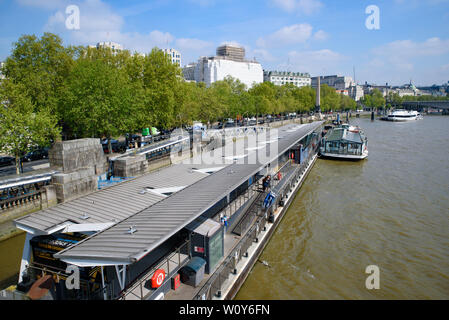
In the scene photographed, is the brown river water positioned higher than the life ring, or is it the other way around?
the life ring

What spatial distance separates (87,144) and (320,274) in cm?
1499

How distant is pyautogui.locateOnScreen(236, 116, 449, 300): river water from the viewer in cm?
1191

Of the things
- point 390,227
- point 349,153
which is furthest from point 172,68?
point 390,227

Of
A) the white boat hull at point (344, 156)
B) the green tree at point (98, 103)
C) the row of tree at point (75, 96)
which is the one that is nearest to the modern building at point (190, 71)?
the row of tree at point (75, 96)

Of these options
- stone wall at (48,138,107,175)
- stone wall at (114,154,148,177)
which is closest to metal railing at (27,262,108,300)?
stone wall at (48,138,107,175)

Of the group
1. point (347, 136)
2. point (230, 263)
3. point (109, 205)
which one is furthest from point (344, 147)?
point (109, 205)

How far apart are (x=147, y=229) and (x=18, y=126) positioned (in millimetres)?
17886

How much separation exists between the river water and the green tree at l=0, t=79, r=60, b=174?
727 inches

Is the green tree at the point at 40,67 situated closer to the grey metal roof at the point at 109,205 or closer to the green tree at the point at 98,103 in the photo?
the green tree at the point at 98,103

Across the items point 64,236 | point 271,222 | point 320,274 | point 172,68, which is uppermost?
point 172,68

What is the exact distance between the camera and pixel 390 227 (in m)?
17.2

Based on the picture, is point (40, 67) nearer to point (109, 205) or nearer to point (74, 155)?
Result: point (74, 155)

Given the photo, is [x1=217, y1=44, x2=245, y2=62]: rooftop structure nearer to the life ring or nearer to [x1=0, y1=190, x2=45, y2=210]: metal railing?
[x1=0, y1=190, x2=45, y2=210]: metal railing

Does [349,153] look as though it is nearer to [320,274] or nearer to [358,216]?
[358,216]
